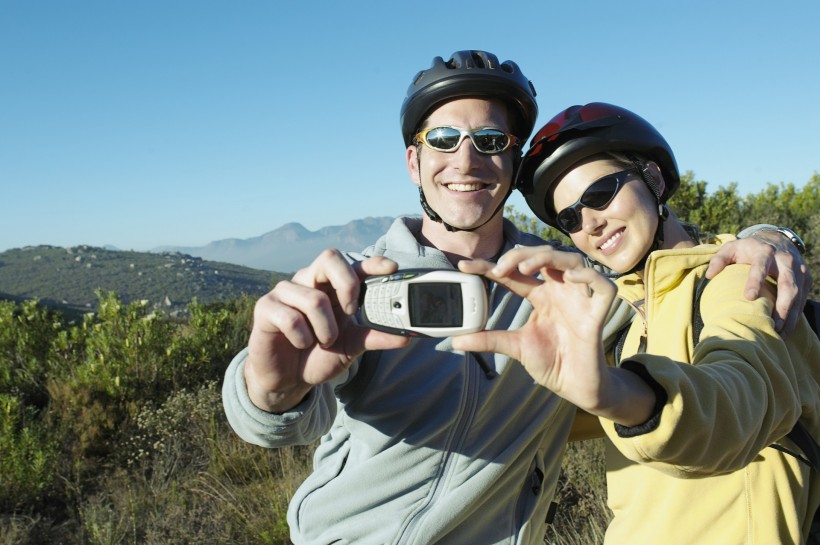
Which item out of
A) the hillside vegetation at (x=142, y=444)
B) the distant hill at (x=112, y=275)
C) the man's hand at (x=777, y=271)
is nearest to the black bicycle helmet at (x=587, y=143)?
the man's hand at (x=777, y=271)

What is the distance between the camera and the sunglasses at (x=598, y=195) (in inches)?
99.3

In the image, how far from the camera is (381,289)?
1537 mm

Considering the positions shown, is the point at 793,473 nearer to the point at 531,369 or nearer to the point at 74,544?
the point at 531,369

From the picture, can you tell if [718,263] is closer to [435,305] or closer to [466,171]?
[435,305]

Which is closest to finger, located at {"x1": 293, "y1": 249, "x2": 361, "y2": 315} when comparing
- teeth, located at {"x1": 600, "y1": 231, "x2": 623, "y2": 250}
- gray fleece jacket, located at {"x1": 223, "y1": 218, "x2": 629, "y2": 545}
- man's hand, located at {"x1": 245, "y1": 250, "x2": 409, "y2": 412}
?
man's hand, located at {"x1": 245, "y1": 250, "x2": 409, "y2": 412}

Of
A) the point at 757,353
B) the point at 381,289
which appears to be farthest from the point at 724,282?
the point at 381,289

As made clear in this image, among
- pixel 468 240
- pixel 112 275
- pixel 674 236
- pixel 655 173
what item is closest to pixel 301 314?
pixel 468 240

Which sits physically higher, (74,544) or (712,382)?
(712,382)

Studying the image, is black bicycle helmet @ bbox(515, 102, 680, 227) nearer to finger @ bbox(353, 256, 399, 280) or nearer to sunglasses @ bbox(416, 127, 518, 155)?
sunglasses @ bbox(416, 127, 518, 155)

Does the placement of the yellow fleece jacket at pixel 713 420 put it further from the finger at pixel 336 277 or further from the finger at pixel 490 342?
the finger at pixel 336 277

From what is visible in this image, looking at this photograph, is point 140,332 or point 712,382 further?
point 140,332

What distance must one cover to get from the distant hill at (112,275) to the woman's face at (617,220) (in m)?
49.4

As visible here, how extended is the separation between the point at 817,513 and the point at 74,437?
23.6ft

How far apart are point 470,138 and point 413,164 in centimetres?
51
